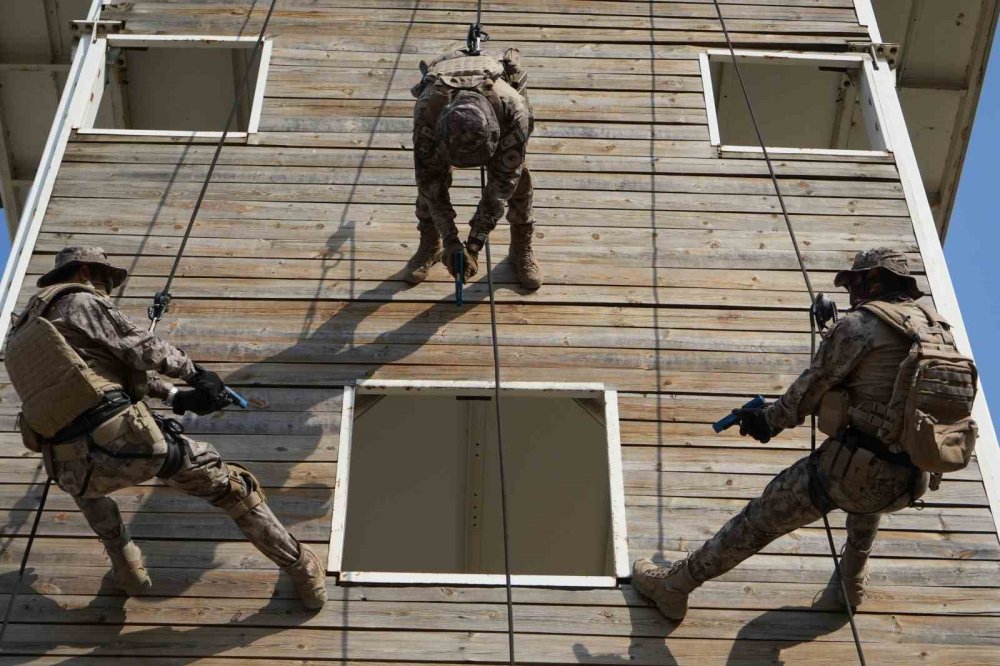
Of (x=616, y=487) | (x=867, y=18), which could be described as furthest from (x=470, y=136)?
(x=867, y=18)

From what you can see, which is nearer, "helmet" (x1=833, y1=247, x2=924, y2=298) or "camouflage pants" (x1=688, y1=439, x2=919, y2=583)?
"camouflage pants" (x1=688, y1=439, x2=919, y2=583)

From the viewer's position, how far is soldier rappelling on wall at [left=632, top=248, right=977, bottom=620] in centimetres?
621

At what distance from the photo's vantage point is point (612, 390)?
8188 mm

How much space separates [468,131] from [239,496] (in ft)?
7.96

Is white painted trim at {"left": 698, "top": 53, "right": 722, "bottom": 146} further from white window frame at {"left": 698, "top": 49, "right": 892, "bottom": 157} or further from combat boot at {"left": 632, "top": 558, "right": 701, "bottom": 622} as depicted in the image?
combat boot at {"left": 632, "top": 558, "right": 701, "bottom": 622}

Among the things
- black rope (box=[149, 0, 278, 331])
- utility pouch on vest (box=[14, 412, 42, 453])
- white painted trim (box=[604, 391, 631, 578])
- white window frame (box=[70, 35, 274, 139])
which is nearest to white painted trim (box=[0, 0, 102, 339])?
white window frame (box=[70, 35, 274, 139])

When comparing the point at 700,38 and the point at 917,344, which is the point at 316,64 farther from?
the point at 917,344

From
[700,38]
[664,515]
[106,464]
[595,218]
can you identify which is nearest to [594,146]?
[595,218]

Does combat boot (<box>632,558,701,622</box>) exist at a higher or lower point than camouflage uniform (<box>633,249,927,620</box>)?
lower

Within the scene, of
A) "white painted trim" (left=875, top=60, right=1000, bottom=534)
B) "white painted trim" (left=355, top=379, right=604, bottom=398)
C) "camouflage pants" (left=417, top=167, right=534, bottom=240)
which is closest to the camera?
"white painted trim" (left=875, top=60, right=1000, bottom=534)

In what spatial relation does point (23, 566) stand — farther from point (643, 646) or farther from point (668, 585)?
point (668, 585)

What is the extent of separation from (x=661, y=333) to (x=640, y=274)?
550 millimetres

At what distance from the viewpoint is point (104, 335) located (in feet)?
21.2

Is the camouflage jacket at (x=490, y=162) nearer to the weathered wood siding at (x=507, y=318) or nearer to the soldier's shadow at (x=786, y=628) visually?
the weathered wood siding at (x=507, y=318)
